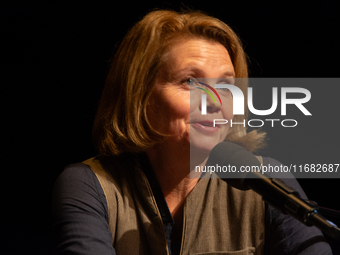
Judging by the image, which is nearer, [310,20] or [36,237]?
[36,237]

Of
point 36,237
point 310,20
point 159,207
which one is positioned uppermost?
Answer: point 310,20

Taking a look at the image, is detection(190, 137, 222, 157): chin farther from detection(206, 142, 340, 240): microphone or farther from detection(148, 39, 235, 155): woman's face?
detection(206, 142, 340, 240): microphone

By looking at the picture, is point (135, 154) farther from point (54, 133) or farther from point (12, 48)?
point (12, 48)

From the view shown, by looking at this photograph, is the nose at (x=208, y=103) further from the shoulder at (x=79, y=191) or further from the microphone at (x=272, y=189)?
the shoulder at (x=79, y=191)

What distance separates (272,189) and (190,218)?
0.61 metres

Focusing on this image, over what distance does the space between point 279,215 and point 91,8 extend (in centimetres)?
152

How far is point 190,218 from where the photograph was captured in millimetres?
1273

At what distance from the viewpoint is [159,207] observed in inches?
50.6

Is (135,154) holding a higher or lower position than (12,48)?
lower

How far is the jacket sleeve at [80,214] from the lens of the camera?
1.05 m

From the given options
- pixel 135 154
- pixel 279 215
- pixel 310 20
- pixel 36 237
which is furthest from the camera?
pixel 310 20

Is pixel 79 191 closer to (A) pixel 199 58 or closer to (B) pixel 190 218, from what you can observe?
(B) pixel 190 218

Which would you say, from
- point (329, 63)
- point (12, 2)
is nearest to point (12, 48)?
point (12, 2)

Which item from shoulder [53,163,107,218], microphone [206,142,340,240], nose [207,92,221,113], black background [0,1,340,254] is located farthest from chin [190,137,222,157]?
black background [0,1,340,254]
